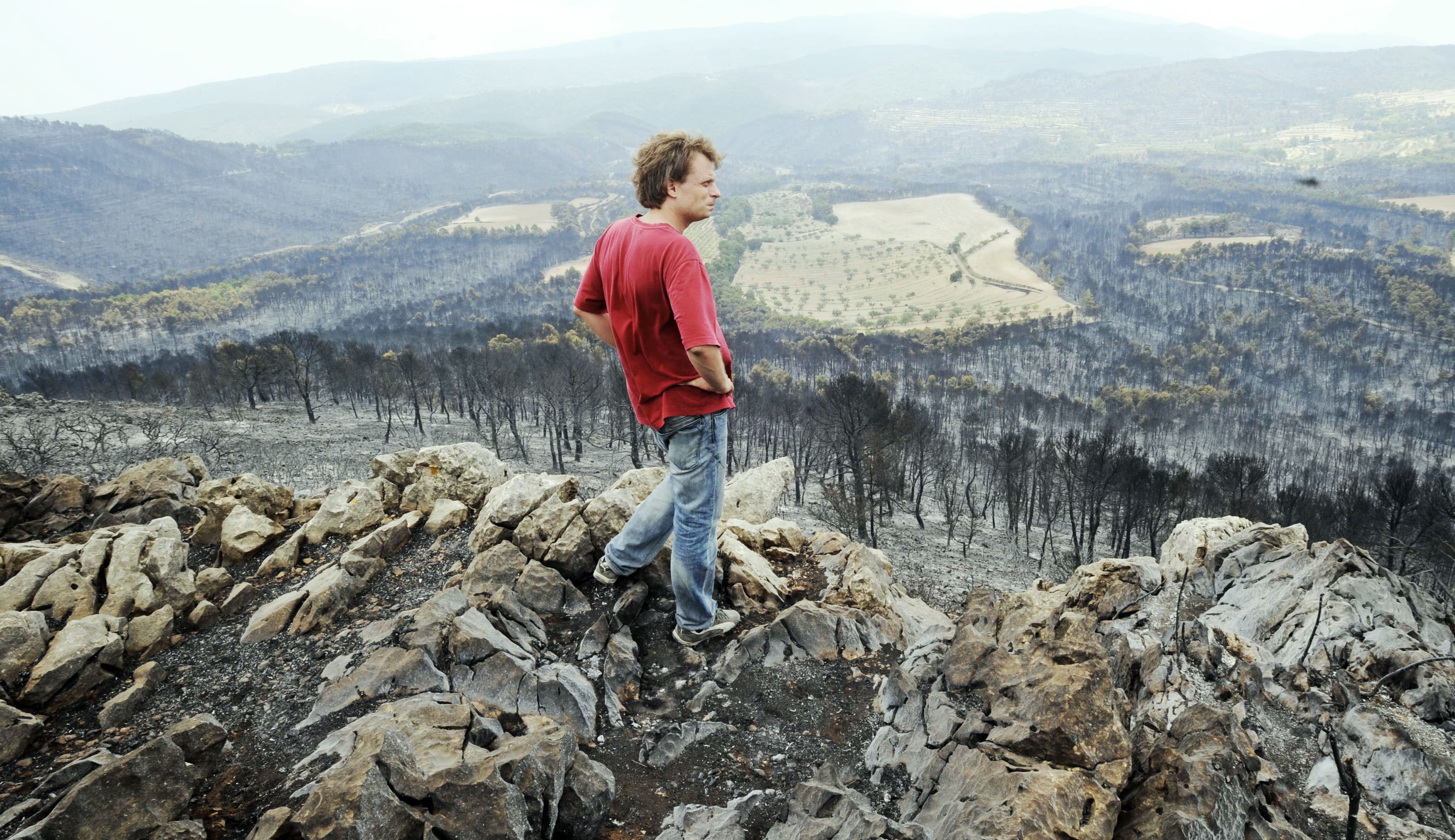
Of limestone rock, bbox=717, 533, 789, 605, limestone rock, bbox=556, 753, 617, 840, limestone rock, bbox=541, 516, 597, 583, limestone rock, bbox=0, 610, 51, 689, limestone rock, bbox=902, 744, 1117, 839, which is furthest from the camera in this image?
limestone rock, bbox=717, 533, 789, 605

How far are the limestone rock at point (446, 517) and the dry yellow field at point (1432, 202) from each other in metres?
229

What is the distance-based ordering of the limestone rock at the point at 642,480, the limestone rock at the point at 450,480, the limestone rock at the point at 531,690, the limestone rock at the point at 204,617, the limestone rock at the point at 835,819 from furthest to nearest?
1. the limestone rock at the point at 450,480
2. the limestone rock at the point at 642,480
3. the limestone rock at the point at 204,617
4. the limestone rock at the point at 531,690
5. the limestone rock at the point at 835,819

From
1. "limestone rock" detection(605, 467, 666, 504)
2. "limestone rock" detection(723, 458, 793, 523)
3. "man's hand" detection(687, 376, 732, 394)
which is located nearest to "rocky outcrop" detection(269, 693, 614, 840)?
"man's hand" detection(687, 376, 732, 394)

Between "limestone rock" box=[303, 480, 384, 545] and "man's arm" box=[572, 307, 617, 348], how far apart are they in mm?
4557

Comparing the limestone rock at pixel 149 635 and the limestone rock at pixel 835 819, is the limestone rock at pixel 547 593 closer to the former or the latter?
the limestone rock at pixel 835 819

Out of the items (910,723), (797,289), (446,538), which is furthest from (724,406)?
(797,289)

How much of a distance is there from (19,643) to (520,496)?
3.98 metres

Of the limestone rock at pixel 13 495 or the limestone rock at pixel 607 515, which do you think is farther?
the limestone rock at pixel 13 495

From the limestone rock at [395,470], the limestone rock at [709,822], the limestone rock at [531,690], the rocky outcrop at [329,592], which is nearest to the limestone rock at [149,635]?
the rocky outcrop at [329,592]

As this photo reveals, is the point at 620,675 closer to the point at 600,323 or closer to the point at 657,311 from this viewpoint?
the point at 600,323

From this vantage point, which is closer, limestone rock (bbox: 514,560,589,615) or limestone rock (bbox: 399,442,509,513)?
limestone rock (bbox: 514,560,589,615)

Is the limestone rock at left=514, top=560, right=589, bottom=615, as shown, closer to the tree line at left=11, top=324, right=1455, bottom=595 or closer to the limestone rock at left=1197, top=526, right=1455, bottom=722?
the limestone rock at left=1197, top=526, right=1455, bottom=722

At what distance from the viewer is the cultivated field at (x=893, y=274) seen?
130625mm

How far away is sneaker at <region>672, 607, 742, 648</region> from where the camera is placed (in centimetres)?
591
